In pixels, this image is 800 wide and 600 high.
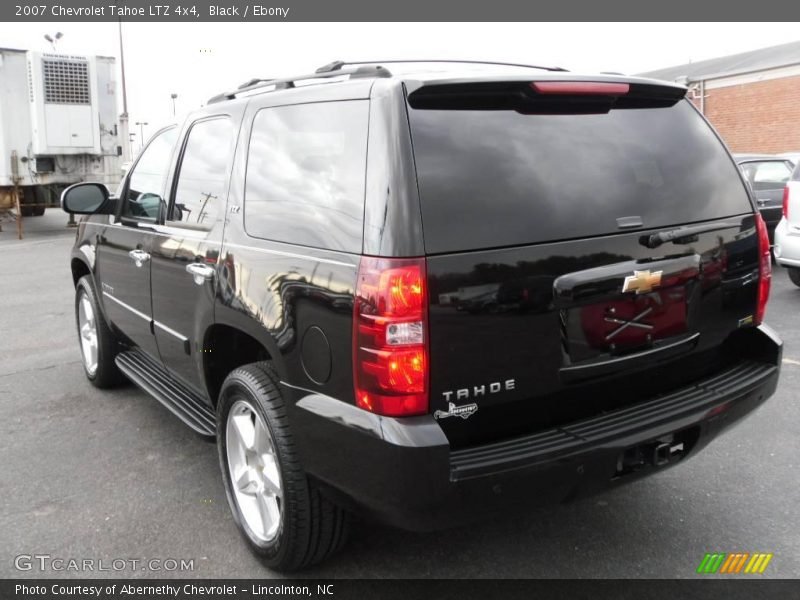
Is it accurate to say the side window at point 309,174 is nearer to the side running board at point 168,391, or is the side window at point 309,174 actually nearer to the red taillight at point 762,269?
the side running board at point 168,391

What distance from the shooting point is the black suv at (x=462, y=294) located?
2.26 meters

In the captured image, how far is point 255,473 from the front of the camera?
119 inches

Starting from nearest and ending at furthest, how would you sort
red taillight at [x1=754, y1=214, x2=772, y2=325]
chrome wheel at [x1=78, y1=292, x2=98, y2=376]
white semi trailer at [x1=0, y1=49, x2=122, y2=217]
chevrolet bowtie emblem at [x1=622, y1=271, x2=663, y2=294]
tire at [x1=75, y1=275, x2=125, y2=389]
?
chevrolet bowtie emblem at [x1=622, y1=271, x2=663, y2=294] → red taillight at [x1=754, y1=214, x2=772, y2=325] → tire at [x1=75, y1=275, x2=125, y2=389] → chrome wheel at [x1=78, y1=292, x2=98, y2=376] → white semi trailer at [x1=0, y1=49, x2=122, y2=217]

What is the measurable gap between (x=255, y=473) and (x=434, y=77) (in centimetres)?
173

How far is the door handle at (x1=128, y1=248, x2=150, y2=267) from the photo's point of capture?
3891 mm

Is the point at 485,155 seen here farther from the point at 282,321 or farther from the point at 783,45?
the point at 783,45

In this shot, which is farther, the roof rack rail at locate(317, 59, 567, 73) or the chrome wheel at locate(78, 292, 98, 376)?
the chrome wheel at locate(78, 292, 98, 376)

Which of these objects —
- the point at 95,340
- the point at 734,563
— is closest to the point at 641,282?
the point at 734,563

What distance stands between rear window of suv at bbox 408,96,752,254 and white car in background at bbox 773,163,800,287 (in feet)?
17.1

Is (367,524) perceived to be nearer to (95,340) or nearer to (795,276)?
(95,340)

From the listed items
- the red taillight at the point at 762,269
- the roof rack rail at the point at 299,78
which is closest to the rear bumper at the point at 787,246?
the red taillight at the point at 762,269

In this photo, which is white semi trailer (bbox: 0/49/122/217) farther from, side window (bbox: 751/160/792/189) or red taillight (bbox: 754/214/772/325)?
red taillight (bbox: 754/214/772/325)

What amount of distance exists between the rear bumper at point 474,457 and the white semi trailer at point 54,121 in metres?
14.7

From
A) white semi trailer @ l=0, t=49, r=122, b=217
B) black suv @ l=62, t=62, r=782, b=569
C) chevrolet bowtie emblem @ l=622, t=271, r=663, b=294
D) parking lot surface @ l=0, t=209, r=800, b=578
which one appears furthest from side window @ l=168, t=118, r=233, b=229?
white semi trailer @ l=0, t=49, r=122, b=217
